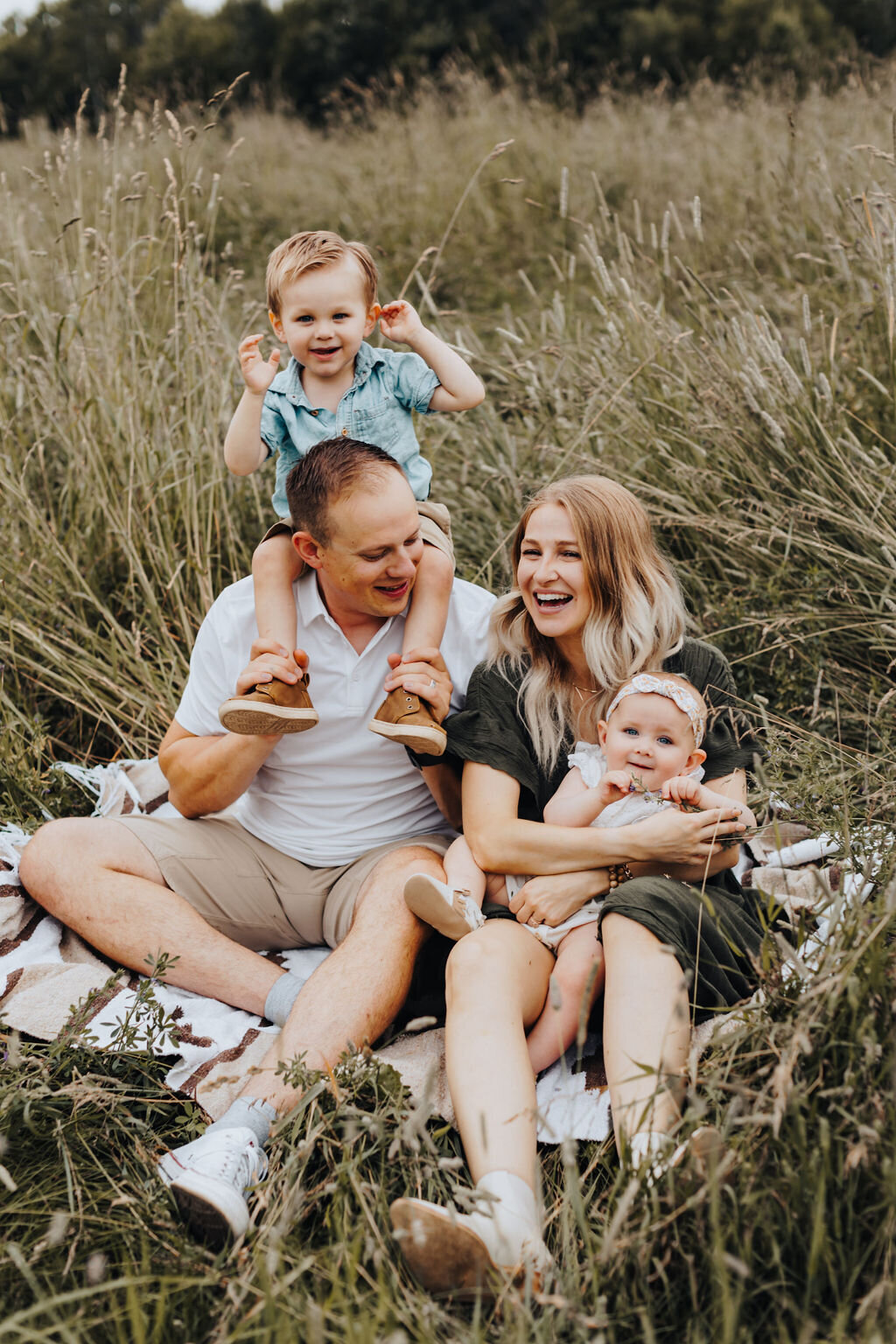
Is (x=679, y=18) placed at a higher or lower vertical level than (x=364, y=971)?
higher

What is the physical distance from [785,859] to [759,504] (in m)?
1.21

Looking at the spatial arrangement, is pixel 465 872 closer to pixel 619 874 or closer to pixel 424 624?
pixel 619 874

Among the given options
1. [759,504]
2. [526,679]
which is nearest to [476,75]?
[759,504]

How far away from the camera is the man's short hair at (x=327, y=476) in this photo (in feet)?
8.25

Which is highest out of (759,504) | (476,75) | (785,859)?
(476,75)

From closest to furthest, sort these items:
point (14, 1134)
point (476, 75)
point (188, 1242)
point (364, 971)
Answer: point (188, 1242) < point (14, 1134) < point (364, 971) < point (476, 75)

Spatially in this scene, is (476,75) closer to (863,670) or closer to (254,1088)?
(863,670)

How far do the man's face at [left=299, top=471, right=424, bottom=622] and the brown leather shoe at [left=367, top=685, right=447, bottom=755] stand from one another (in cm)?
25

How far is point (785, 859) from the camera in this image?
266 cm

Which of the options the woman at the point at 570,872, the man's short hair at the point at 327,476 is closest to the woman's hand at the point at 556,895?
the woman at the point at 570,872

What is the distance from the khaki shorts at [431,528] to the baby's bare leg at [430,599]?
5 centimetres

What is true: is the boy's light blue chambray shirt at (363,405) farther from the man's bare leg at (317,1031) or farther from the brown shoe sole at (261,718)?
the man's bare leg at (317,1031)

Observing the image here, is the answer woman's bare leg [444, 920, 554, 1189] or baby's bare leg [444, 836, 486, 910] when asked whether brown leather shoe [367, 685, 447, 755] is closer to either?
baby's bare leg [444, 836, 486, 910]

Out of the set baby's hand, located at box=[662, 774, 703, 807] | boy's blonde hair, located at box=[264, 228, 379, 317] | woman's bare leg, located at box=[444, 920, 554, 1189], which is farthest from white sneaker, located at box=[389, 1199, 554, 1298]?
boy's blonde hair, located at box=[264, 228, 379, 317]
